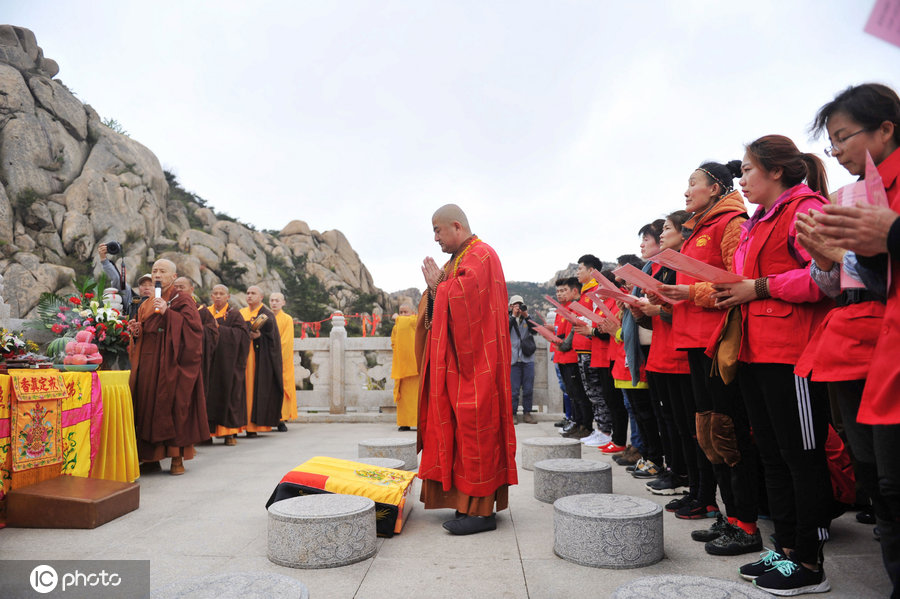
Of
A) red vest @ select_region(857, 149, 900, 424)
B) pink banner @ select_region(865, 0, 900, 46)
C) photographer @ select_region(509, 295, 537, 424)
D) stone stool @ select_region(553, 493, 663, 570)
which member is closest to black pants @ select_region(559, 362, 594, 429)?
photographer @ select_region(509, 295, 537, 424)

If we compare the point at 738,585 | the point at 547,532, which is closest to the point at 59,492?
the point at 547,532

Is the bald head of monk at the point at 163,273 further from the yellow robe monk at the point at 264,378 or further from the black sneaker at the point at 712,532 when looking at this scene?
the black sneaker at the point at 712,532

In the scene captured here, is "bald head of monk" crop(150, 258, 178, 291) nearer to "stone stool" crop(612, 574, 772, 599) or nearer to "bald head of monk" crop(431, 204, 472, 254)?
"bald head of monk" crop(431, 204, 472, 254)

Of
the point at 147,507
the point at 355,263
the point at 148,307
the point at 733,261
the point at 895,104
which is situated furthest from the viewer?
the point at 355,263

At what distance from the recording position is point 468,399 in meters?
3.26

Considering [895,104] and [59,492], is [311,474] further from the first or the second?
[895,104]

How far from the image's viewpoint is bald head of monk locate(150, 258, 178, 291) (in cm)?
538

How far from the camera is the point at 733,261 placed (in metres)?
2.77

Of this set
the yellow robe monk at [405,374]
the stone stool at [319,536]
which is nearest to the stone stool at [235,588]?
the stone stool at [319,536]

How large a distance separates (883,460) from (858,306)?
0.49 m

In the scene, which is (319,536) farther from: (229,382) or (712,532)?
(229,382)

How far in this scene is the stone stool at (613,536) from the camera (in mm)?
2621

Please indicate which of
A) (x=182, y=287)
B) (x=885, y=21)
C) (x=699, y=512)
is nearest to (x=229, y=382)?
(x=182, y=287)

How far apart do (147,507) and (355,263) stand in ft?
140
